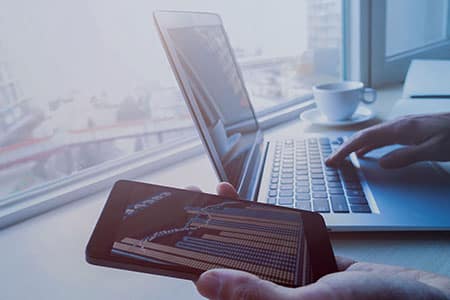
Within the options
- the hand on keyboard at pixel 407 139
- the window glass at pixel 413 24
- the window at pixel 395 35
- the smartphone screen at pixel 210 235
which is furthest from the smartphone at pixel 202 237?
the window glass at pixel 413 24

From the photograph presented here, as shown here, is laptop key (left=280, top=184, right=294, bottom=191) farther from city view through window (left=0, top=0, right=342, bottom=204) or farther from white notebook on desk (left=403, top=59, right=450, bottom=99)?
white notebook on desk (left=403, top=59, right=450, bottom=99)

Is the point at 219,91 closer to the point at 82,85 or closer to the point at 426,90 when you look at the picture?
the point at 82,85

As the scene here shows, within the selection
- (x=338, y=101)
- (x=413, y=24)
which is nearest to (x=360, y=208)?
(x=338, y=101)

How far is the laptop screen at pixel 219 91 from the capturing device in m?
0.49

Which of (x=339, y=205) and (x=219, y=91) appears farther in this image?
(x=219, y=91)

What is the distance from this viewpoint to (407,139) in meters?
0.64

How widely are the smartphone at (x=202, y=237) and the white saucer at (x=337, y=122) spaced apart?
0.53 m

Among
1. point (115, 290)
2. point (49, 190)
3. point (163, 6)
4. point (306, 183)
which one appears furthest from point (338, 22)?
point (115, 290)

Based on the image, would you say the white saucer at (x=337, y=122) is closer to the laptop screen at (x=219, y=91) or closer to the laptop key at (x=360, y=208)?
the laptop screen at (x=219, y=91)

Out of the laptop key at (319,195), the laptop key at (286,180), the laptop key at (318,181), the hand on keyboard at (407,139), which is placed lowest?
the laptop key at (318,181)

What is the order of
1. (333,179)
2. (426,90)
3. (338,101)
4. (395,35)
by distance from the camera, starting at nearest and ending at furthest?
(333,179), (338,101), (426,90), (395,35)

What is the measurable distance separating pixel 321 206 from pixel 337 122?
0.46m

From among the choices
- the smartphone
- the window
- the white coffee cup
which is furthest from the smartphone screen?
the window

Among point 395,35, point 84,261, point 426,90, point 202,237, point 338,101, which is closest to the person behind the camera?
point 202,237
